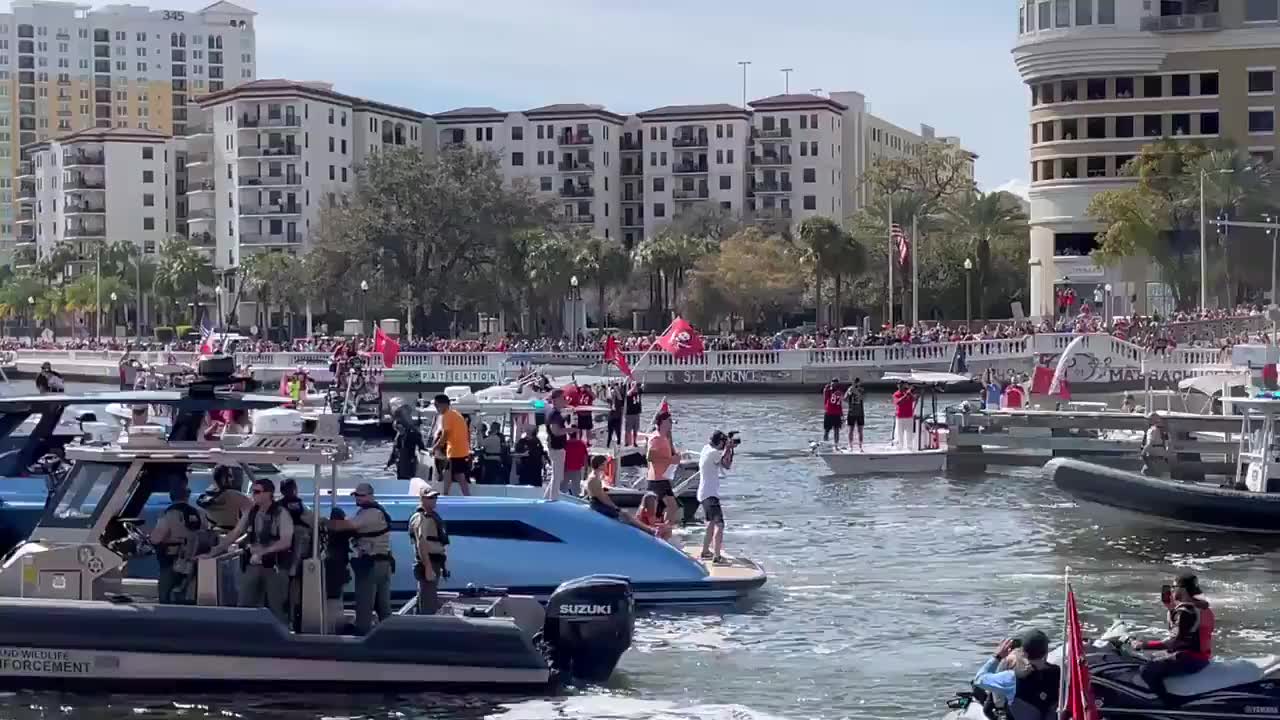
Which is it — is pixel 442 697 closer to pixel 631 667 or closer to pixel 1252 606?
pixel 631 667

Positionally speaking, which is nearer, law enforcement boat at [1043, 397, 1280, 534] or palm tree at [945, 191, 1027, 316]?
law enforcement boat at [1043, 397, 1280, 534]

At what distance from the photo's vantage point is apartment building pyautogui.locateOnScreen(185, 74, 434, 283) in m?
139

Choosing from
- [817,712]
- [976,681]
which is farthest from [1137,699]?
[817,712]

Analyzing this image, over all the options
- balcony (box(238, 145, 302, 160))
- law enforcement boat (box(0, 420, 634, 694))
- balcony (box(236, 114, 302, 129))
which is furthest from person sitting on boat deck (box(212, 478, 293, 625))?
balcony (box(238, 145, 302, 160))

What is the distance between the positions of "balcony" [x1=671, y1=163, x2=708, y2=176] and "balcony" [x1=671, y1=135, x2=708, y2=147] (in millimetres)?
1549

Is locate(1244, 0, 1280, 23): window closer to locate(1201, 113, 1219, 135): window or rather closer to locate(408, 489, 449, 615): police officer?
locate(1201, 113, 1219, 135): window

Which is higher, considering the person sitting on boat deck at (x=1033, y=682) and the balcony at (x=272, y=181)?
the balcony at (x=272, y=181)

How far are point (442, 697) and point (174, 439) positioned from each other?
14.6 ft

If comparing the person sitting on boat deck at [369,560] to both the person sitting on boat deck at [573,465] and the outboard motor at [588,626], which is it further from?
the person sitting on boat deck at [573,465]

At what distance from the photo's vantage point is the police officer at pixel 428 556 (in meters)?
17.8

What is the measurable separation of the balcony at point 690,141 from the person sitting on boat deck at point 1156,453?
4553 inches

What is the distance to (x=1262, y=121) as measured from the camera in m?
98.5

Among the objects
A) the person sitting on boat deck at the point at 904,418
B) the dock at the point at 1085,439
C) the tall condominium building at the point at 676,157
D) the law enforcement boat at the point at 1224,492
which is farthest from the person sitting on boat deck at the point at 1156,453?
the tall condominium building at the point at 676,157

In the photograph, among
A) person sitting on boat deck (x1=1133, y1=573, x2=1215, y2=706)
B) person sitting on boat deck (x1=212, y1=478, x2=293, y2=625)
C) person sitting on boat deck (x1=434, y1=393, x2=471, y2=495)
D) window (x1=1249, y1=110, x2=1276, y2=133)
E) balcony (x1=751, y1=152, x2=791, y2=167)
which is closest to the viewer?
person sitting on boat deck (x1=1133, y1=573, x2=1215, y2=706)
